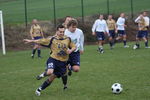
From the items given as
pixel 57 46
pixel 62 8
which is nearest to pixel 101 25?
pixel 57 46

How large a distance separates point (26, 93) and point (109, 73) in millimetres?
3684

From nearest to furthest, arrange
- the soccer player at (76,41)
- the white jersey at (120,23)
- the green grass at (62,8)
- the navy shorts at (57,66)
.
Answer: the navy shorts at (57,66)
the soccer player at (76,41)
the white jersey at (120,23)
the green grass at (62,8)

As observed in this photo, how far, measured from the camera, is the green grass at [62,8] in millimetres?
32844

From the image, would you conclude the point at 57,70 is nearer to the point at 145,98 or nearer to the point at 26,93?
the point at 26,93

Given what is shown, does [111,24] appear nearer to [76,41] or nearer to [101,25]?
[101,25]

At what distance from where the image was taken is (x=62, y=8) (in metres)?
37.2

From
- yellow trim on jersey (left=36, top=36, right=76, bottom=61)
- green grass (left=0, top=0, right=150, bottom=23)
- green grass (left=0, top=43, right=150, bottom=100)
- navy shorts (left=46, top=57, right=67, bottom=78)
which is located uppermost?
green grass (left=0, top=0, right=150, bottom=23)

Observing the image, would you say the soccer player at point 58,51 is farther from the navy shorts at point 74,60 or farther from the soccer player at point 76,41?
the navy shorts at point 74,60

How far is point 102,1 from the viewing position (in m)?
40.6

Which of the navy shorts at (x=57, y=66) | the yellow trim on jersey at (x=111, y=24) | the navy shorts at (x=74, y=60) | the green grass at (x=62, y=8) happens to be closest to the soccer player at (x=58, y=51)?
the navy shorts at (x=57, y=66)

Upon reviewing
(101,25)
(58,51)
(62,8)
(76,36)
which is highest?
(62,8)

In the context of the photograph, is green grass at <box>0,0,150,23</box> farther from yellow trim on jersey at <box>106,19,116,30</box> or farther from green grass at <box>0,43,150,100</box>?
green grass at <box>0,43,150,100</box>

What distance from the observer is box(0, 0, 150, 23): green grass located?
32844mm

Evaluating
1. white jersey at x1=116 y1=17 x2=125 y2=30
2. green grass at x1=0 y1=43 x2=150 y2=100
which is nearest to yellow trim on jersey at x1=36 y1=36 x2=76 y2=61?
green grass at x1=0 y1=43 x2=150 y2=100
